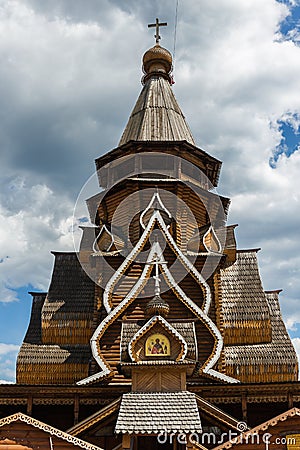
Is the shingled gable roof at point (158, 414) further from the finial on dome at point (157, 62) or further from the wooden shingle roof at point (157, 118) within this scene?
the finial on dome at point (157, 62)

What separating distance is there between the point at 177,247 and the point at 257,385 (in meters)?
4.69

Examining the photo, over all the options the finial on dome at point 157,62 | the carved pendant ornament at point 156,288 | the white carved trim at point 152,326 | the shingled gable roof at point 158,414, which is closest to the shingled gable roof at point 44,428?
the shingled gable roof at point 158,414

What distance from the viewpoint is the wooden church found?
10375 millimetres

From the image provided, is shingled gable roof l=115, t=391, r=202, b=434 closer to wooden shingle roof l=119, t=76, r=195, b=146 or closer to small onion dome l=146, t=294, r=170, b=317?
small onion dome l=146, t=294, r=170, b=317

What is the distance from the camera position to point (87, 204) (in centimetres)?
1798

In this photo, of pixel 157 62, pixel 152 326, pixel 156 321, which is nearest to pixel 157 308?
pixel 156 321

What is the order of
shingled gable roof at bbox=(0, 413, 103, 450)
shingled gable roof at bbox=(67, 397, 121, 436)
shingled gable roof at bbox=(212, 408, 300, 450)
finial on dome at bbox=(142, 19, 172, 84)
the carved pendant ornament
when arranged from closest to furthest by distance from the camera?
shingled gable roof at bbox=(212, 408, 300, 450) → shingled gable roof at bbox=(0, 413, 103, 450) → shingled gable roof at bbox=(67, 397, 121, 436) → the carved pendant ornament → finial on dome at bbox=(142, 19, 172, 84)

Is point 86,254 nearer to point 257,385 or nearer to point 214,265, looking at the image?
point 214,265

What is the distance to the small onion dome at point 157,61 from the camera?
20909 mm

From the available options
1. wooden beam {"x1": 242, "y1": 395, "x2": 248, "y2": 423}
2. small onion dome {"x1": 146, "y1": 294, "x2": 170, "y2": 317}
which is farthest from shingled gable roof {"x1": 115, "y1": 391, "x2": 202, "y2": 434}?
wooden beam {"x1": 242, "y1": 395, "x2": 248, "y2": 423}

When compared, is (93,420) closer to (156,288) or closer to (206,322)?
(156,288)

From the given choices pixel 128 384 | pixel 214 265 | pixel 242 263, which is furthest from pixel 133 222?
pixel 128 384

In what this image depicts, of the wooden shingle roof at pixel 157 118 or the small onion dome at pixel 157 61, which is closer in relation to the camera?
the wooden shingle roof at pixel 157 118

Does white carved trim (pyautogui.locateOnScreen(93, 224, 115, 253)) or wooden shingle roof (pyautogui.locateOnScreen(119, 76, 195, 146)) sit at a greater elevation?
wooden shingle roof (pyautogui.locateOnScreen(119, 76, 195, 146))
